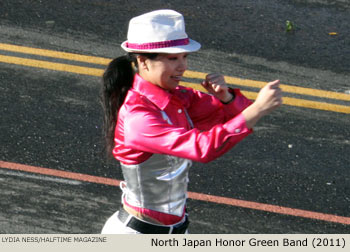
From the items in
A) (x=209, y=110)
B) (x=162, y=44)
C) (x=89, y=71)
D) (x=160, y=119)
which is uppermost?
(x=162, y=44)

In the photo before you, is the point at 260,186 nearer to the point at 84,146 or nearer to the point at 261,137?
the point at 261,137

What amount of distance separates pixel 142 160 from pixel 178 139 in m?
0.43

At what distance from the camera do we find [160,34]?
4105 millimetres

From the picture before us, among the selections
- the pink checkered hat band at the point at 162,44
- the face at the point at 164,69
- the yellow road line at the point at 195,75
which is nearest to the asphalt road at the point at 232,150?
the yellow road line at the point at 195,75

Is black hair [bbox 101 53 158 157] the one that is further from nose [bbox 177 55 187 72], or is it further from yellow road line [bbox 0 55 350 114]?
yellow road line [bbox 0 55 350 114]

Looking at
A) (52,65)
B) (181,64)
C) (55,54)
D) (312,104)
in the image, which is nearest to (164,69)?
(181,64)

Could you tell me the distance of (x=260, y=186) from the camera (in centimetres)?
735

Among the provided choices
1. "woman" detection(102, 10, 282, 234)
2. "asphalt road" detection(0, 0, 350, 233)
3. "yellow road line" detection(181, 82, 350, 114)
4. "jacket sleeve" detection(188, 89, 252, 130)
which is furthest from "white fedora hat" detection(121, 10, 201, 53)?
"yellow road line" detection(181, 82, 350, 114)

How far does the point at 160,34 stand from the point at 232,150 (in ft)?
12.9

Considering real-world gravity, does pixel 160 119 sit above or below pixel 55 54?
→ above

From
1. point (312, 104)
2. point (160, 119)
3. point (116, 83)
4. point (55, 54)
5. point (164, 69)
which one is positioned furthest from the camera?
point (55, 54)

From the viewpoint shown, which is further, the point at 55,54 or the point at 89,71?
the point at 55,54

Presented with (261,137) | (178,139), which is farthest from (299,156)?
(178,139)

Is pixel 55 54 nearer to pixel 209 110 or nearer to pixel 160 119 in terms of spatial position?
pixel 209 110
